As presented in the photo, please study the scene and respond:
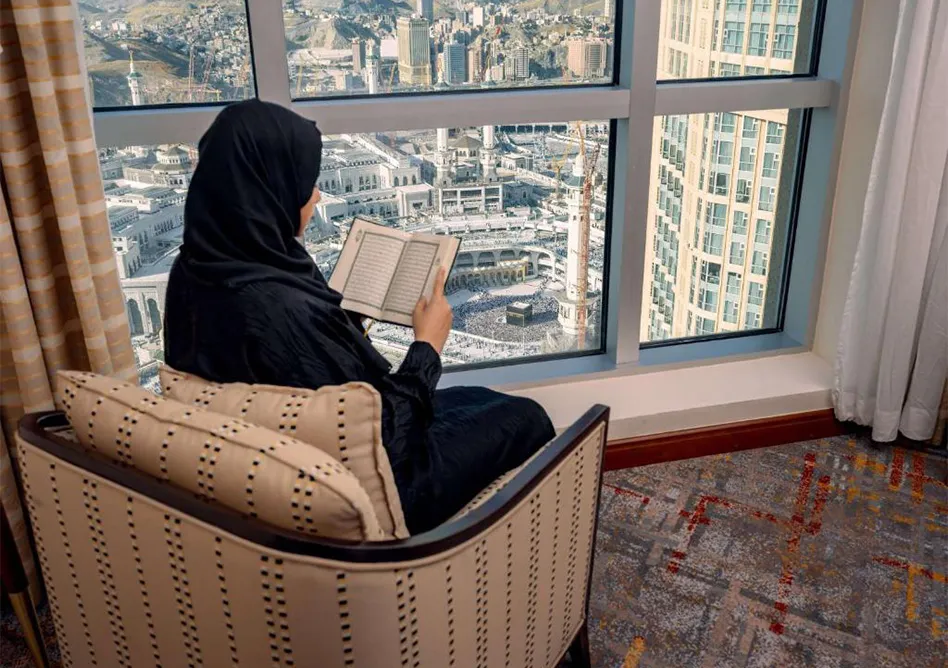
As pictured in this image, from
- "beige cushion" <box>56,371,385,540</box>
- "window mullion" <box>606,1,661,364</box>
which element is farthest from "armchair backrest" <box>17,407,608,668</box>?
"window mullion" <box>606,1,661,364</box>

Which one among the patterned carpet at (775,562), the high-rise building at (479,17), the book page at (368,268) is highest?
the high-rise building at (479,17)

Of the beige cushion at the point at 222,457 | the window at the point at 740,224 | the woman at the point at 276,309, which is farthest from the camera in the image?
the window at the point at 740,224

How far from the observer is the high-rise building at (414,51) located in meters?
2.33

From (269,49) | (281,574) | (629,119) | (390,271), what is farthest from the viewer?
(629,119)

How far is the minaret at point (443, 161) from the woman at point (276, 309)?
0.86 meters

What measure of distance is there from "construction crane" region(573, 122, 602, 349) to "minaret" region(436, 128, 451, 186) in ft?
1.26

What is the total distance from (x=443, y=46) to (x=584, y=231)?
71cm

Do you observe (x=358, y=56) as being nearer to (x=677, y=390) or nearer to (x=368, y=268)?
(x=368, y=268)

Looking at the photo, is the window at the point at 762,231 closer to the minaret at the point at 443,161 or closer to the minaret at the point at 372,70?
the minaret at the point at 443,161

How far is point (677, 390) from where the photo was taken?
2.75m

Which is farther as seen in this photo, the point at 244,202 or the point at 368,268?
the point at 368,268

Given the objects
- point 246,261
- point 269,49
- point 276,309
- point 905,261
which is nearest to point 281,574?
point 276,309

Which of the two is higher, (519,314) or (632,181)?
(632,181)

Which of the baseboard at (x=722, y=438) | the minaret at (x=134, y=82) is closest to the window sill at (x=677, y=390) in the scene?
the baseboard at (x=722, y=438)
